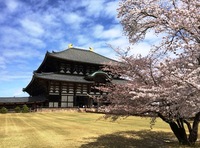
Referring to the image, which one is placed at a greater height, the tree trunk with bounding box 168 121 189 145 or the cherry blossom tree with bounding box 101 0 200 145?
the cherry blossom tree with bounding box 101 0 200 145

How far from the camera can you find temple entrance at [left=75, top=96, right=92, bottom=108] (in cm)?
5534

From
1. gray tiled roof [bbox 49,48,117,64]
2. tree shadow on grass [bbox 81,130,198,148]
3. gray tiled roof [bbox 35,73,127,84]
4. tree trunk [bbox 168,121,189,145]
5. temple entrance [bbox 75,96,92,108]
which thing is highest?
gray tiled roof [bbox 49,48,117,64]

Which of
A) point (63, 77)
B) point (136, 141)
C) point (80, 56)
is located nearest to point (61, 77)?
point (63, 77)

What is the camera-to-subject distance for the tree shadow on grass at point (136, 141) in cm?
1426

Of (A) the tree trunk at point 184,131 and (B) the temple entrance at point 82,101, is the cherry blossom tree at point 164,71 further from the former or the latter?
(B) the temple entrance at point 82,101

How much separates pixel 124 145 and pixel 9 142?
22.0ft

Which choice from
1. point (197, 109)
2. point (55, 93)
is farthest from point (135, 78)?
point (55, 93)

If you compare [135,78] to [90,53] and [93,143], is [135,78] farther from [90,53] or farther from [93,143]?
[90,53]

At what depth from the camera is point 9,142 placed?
48.5 ft

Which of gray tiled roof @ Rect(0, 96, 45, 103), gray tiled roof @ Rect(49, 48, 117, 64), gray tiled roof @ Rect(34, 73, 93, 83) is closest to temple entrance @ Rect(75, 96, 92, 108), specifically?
gray tiled roof @ Rect(34, 73, 93, 83)

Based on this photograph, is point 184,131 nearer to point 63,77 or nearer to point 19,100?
point 63,77

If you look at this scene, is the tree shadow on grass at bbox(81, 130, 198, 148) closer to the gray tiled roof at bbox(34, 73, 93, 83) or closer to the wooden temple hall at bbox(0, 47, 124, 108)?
the wooden temple hall at bbox(0, 47, 124, 108)

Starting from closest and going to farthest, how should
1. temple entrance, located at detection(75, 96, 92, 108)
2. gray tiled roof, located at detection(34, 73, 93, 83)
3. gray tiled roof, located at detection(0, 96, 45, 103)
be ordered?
gray tiled roof, located at detection(34, 73, 93, 83) → gray tiled roof, located at detection(0, 96, 45, 103) → temple entrance, located at detection(75, 96, 92, 108)

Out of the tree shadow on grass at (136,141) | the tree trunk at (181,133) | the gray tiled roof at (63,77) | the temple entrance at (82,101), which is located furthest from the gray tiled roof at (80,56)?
the tree trunk at (181,133)
